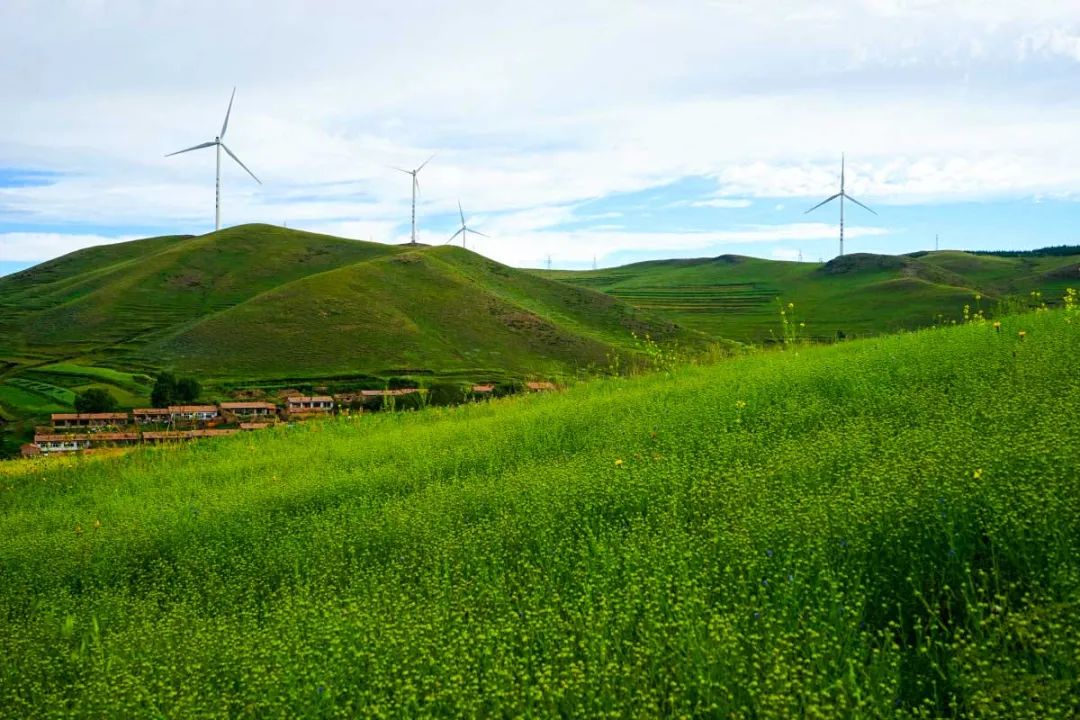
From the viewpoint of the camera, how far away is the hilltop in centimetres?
12194

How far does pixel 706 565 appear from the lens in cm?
575

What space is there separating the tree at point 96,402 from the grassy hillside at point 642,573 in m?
102

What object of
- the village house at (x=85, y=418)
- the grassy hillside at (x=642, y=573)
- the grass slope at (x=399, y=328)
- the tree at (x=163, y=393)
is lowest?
the village house at (x=85, y=418)

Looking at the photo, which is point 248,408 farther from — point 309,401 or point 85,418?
point 85,418

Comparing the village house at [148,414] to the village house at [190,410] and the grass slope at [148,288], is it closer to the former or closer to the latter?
the village house at [190,410]

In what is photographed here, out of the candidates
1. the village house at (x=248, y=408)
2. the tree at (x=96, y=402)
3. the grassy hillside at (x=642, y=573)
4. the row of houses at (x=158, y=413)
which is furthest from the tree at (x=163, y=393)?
the grassy hillside at (x=642, y=573)

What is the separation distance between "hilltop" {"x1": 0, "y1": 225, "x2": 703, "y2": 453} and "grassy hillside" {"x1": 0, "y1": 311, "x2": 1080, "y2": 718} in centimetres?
10153

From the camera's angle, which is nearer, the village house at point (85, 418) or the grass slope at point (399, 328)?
the village house at point (85, 418)

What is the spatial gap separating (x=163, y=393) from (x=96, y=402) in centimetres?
860

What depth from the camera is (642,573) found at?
5.78m

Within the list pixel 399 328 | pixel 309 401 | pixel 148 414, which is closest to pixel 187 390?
pixel 148 414

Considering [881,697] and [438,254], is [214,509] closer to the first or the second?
[881,697]

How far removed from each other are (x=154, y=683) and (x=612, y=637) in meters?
3.16

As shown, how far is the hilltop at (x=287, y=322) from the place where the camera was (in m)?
122
